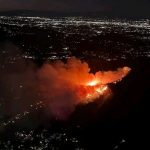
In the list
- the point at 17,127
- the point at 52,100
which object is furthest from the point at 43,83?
the point at 17,127

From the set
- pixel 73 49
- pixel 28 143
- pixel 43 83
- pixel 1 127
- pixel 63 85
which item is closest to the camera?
pixel 28 143

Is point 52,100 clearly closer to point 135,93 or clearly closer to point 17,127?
point 17,127

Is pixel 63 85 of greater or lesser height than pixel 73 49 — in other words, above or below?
above

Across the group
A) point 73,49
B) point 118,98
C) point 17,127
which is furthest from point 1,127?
point 73,49

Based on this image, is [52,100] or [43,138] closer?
[43,138]

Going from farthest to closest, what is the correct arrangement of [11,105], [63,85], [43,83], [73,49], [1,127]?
[73,49]
[43,83]
[63,85]
[11,105]
[1,127]

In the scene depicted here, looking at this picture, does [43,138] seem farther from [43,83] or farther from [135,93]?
[43,83]
